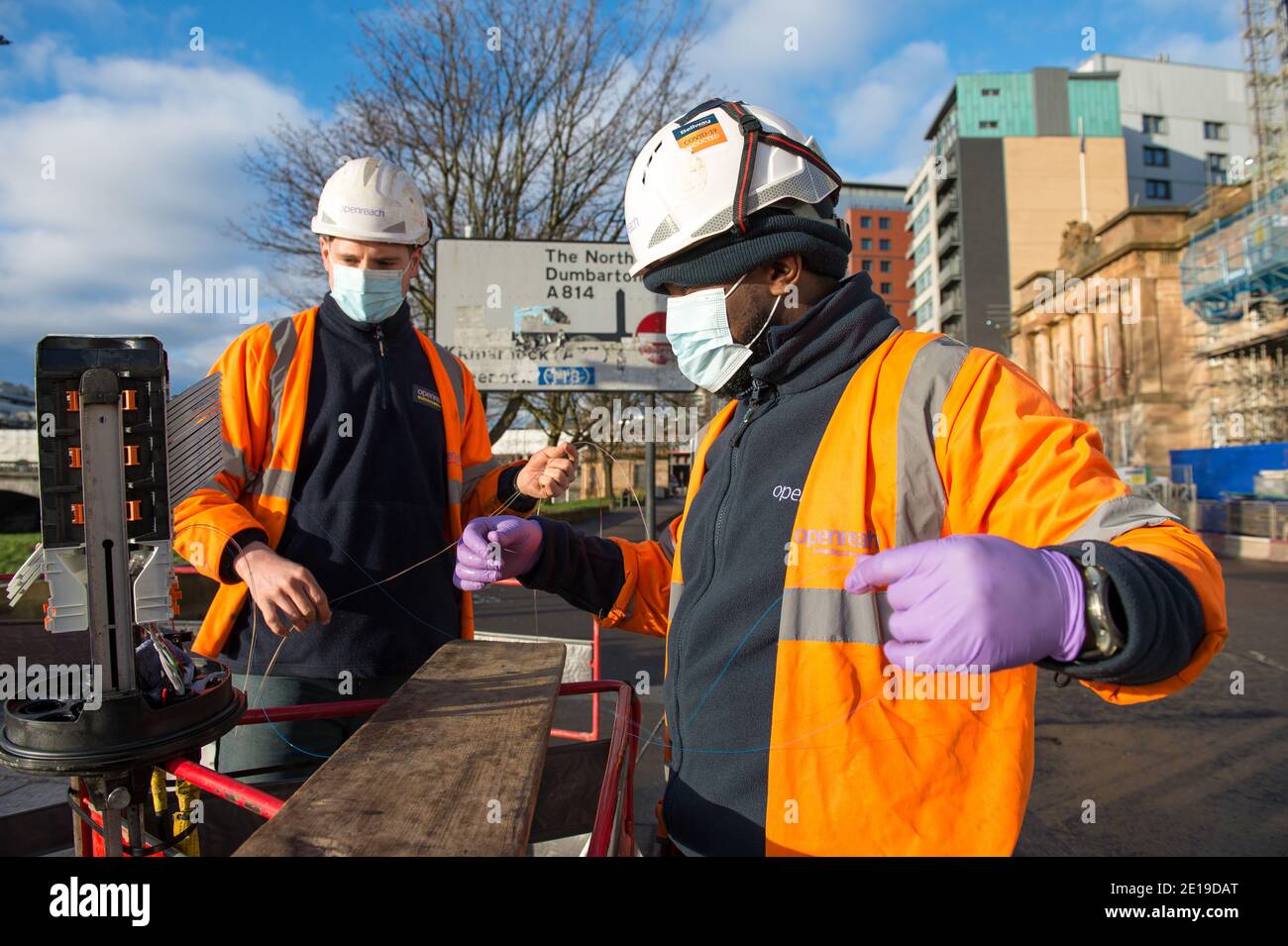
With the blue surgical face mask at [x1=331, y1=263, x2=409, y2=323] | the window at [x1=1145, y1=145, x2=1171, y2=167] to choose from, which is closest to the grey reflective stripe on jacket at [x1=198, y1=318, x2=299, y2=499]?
the blue surgical face mask at [x1=331, y1=263, x2=409, y2=323]

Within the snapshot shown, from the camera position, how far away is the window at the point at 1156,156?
63.7 m

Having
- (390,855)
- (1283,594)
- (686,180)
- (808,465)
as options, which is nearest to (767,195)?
(686,180)

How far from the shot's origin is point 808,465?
159 centimetres

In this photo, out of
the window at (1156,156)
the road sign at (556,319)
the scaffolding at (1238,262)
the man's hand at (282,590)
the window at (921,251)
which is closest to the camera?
the man's hand at (282,590)

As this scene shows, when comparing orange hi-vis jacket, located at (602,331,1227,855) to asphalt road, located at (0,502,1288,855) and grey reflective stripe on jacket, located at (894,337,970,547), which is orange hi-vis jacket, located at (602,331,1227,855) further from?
asphalt road, located at (0,502,1288,855)

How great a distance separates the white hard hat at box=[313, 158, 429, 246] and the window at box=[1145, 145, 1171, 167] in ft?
255

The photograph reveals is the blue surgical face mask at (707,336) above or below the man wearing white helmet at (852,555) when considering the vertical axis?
above

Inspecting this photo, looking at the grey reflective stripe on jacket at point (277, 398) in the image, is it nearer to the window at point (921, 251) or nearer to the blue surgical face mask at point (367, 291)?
the blue surgical face mask at point (367, 291)

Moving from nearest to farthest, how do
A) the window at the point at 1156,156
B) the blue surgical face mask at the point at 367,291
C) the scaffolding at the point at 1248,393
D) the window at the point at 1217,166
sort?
1. the blue surgical face mask at the point at 367,291
2. the scaffolding at the point at 1248,393
3. the window at the point at 1217,166
4. the window at the point at 1156,156

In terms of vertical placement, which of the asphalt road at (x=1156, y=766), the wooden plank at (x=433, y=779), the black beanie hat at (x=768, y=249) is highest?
the black beanie hat at (x=768, y=249)

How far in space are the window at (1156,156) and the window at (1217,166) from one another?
3064 millimetres

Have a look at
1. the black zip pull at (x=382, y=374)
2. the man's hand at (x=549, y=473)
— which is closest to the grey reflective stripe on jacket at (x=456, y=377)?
the black zip pull at (x=382, y=374)

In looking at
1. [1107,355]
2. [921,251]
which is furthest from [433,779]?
[921,251]
